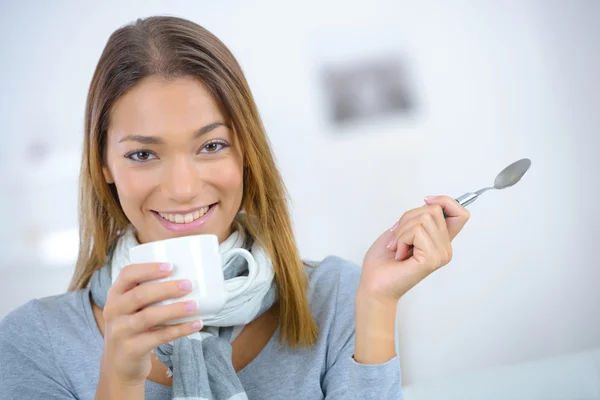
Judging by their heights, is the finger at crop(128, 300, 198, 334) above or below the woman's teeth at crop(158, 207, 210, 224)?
below

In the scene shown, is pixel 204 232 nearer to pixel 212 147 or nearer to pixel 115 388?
pixel 212 147

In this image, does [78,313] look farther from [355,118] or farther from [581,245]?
[581,245]

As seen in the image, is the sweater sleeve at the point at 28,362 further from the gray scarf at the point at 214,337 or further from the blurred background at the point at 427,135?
the blurred background at the point at 427,135

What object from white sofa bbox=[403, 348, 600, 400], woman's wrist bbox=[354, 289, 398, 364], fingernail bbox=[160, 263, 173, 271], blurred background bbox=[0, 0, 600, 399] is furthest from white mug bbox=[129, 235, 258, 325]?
blurred background bbox=[0, 0, 600, 399]

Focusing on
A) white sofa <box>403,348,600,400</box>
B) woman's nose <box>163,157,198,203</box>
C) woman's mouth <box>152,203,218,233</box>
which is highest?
woman's nose <box>163,157,198,203</box>

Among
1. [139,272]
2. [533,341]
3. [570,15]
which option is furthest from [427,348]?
[139,272]

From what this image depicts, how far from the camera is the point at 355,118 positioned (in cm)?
205

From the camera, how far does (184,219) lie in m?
1.16

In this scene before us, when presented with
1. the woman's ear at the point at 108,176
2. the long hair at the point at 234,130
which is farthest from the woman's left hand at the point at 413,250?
the woman's ear at the point at 108,176

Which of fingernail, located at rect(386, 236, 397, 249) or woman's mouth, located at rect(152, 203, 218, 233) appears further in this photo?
Answer: woman's mouth, located at rect(152, 203, 218, 233)

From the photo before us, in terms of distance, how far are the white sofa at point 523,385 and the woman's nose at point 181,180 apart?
89 centimetres

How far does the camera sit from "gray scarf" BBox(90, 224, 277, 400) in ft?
3.68

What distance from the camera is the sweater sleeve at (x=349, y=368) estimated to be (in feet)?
3.40

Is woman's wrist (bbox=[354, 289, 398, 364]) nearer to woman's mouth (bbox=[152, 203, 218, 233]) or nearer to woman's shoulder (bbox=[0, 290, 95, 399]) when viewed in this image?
woman's mouth (bbox=[152, 203, 218, 233])
